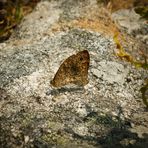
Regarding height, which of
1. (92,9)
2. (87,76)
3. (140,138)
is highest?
(92,9)

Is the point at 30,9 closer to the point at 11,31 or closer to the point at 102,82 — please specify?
the point at 11,31

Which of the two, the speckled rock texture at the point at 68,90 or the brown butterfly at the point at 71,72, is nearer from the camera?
the speckled rock texture at the point at 68,90

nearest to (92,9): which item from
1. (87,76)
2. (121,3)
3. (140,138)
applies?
(121,3)

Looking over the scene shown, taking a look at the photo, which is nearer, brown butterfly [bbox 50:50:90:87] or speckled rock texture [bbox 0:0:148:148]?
speckled rock texture [bbox 0:0:148:148]
